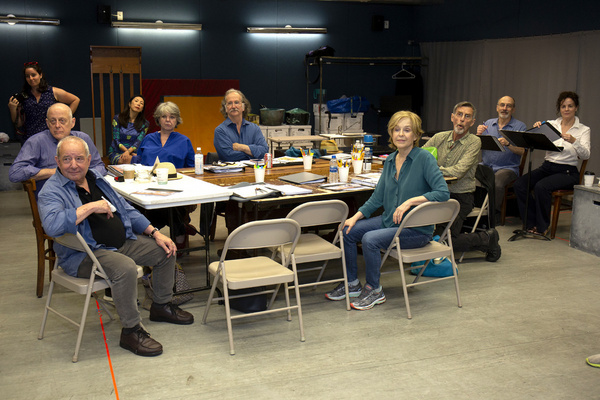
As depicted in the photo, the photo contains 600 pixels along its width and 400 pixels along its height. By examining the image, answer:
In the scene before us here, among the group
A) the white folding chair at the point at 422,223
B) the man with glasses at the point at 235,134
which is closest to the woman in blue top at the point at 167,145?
the man with glasses at the point at 235,134

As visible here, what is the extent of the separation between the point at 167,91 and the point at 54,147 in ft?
17.4

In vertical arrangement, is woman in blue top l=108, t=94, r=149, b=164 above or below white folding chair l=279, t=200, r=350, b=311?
above

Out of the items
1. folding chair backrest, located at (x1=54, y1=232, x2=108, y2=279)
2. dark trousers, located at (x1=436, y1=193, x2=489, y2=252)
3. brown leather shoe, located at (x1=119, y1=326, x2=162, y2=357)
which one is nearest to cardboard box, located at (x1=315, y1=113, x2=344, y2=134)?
dark trousers, located at (x1=436, y1=193, x2=489, y2=252)

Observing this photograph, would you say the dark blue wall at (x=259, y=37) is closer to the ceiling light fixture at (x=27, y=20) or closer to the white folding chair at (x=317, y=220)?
the ceiling light fixture at (x=27, y=20)

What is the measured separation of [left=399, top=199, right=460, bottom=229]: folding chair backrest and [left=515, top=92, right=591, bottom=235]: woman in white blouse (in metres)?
2.56

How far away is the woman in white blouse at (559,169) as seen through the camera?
6305 mm

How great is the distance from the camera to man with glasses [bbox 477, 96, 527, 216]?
22.1ft

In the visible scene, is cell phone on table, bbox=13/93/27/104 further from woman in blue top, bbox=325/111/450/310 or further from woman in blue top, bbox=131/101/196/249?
woman in blue top, bbox=325/111/450/310

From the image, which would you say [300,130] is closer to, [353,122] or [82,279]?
[353,122]

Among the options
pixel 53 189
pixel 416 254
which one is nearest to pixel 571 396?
pixel 416 254

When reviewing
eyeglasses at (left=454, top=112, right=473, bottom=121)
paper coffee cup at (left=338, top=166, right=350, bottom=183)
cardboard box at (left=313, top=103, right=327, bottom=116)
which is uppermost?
cardboard box at (left=313, top=103, right=327, bottom=116)

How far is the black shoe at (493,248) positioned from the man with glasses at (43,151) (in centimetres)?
337

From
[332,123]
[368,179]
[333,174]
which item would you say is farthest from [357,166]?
[332,123]

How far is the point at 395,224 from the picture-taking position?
4289 millimetres
